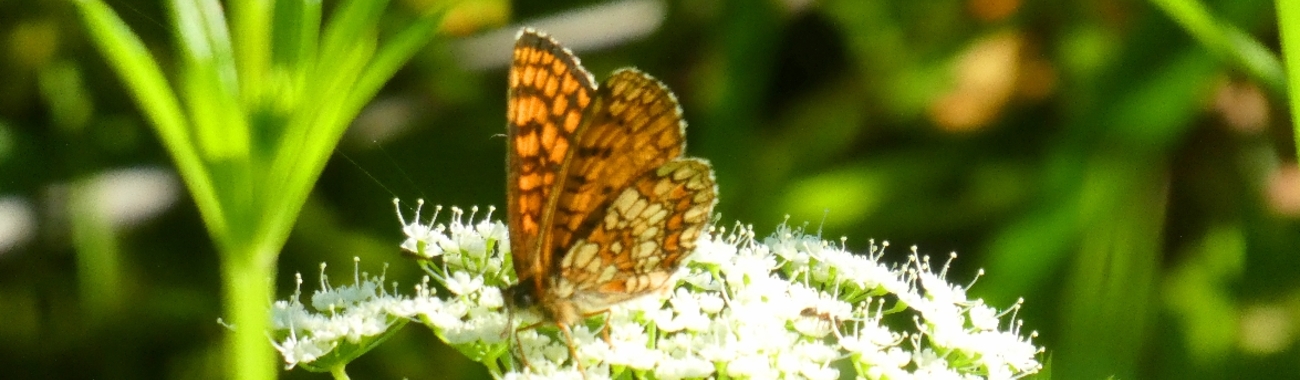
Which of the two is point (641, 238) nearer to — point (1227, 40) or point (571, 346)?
point (571, 346)

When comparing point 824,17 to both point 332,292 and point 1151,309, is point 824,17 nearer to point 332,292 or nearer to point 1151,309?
point 1151,309

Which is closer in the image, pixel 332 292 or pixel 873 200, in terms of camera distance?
pixel 332 292

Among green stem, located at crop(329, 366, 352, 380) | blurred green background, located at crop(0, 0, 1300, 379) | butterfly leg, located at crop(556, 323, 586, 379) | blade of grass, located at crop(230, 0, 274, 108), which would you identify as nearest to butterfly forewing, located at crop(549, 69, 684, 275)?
butterfly leg, located at crop(556, 323, 586, 379)

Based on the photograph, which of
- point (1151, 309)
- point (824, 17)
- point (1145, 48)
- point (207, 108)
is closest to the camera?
point (207, 108)

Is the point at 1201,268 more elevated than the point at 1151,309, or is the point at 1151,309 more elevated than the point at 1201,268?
the point at 1201,268

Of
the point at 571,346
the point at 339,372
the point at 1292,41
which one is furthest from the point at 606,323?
the point at 1292,41

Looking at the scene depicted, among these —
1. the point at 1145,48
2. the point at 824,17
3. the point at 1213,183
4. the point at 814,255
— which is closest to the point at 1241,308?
the point at 1213,183
